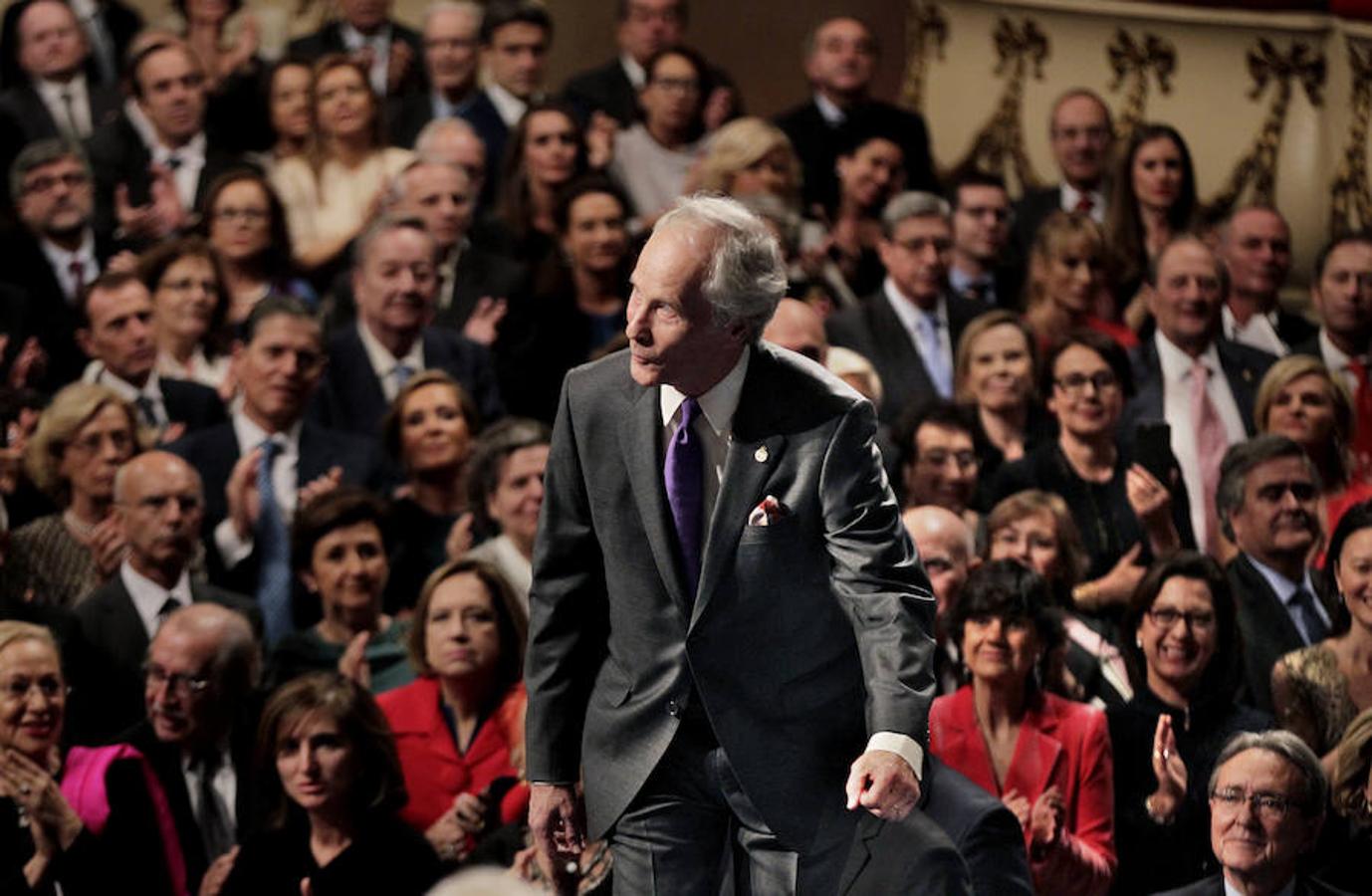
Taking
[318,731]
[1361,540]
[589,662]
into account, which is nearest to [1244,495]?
[1361,540]

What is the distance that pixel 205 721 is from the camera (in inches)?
220

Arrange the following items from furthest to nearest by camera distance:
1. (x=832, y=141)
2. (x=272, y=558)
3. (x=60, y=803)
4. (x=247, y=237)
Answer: (x=832, y=141) < (x=247, y=237) < (x=272, y=558) < (x=60, y=803)

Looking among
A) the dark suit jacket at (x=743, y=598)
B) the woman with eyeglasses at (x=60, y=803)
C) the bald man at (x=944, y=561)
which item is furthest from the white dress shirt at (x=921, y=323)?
the dark suit jacket at (x=743, y=598)

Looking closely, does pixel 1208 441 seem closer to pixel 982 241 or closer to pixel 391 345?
pixel 982 241

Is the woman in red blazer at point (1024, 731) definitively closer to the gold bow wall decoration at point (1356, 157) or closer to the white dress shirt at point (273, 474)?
the white dress shirt at point (273, 474)

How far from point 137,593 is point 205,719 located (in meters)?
0.50

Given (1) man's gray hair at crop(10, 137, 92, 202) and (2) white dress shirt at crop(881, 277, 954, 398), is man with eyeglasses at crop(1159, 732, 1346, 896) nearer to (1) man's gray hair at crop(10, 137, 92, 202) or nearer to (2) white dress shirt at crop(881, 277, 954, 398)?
(2) white dress shirt at crop(881, 277, 954, 398)

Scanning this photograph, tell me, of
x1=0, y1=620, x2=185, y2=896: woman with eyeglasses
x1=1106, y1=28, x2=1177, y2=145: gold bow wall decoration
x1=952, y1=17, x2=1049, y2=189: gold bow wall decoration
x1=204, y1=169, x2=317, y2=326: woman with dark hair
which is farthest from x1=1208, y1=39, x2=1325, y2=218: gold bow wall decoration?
x1=0, y1=620, x2=185, y2=896: woman with eyeglasses

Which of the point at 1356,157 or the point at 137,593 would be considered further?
the point at 1356,157

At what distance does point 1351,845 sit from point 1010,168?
14.2ft

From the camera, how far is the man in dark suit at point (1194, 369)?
6.83 m

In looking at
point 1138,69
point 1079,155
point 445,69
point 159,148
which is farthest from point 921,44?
point 159,148

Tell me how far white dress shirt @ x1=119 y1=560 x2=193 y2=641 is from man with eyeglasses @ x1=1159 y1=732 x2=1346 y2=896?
227 centimetres

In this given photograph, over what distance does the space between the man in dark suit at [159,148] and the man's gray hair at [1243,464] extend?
3.21 metres
